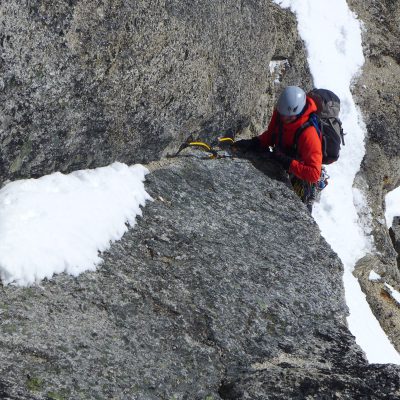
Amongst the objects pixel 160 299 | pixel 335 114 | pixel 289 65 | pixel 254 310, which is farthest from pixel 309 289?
pixel 289 65

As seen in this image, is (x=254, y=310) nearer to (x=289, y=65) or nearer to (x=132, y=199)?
(x=132, y=199)

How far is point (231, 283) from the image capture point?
7391mm

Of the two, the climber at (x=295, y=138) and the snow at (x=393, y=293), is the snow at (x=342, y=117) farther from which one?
the climber at (x=295, y=138)

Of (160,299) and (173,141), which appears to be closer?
(160,299)

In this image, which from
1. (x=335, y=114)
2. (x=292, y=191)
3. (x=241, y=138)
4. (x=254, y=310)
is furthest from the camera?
(x=241, y=138)

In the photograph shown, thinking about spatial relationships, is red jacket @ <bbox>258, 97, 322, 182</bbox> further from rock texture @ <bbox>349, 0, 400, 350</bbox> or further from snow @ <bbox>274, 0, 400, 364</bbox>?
rock texture @ <bbox>349, 0, 400, 350</bbox>

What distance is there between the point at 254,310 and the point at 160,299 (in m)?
1.13

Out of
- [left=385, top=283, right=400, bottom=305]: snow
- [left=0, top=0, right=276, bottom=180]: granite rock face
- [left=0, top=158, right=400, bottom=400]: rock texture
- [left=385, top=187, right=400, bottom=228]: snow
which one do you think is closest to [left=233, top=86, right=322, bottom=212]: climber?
[left=0, top=0, right=276, bottom=180]: granite rock face

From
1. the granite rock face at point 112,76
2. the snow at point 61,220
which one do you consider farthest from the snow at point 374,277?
the snow at point 61,220

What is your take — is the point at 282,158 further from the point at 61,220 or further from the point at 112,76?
the point at 61,220

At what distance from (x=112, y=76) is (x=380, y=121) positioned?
10.5 m

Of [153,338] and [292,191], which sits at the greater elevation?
[292,191]

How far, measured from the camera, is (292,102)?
10.1m

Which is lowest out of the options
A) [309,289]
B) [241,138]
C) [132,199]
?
[309,289]
